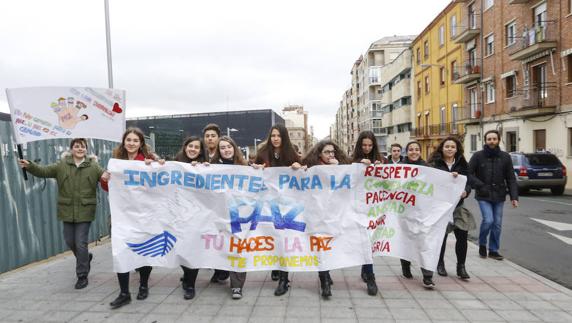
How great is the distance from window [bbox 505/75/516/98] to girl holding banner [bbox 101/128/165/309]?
25.0 m

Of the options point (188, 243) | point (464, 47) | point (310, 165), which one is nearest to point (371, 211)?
point (310, 165)

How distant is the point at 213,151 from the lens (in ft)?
17.7

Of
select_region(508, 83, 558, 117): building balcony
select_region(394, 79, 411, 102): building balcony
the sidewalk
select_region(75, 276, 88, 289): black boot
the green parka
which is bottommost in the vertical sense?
the sidewalk

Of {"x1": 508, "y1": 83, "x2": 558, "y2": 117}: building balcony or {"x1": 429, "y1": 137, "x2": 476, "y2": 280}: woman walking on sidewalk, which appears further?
{"x1": 508, "y1": 83, "x2": 558, "y2": 117}: building balcony

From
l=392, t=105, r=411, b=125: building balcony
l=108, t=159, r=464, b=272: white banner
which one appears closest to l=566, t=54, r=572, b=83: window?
l=108, t=159, r=464, b=272: white banner

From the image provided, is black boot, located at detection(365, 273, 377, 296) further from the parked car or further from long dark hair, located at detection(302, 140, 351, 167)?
the parked car

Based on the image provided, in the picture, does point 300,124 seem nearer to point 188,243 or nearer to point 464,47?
point 464,47

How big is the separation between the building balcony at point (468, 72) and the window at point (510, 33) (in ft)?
10.8

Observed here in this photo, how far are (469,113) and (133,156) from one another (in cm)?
2929

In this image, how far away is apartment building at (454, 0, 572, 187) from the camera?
19.6 meters

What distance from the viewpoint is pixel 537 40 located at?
20.6 m

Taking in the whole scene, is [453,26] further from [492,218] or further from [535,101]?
[492,218]

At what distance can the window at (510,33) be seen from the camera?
2405 cm

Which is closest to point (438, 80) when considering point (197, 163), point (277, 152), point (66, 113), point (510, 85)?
point (510, 85)
